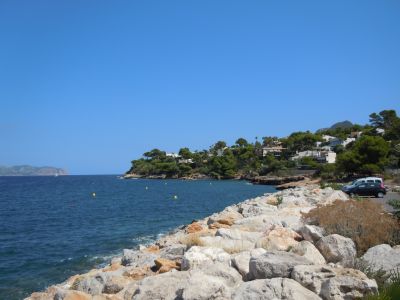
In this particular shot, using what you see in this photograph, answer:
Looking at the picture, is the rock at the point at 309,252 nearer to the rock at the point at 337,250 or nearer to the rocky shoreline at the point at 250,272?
the rocky shoreline at the point at 250,272

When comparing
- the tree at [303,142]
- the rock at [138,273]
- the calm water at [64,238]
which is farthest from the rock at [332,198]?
the tree at [303,142]

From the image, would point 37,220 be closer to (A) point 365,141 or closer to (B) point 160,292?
(B) point 160,292

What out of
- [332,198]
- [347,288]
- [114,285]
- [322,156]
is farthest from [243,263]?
[322,156]

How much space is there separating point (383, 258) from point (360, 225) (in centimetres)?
276

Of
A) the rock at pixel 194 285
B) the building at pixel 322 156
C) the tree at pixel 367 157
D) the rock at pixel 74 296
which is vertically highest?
the building at pixel 322 156

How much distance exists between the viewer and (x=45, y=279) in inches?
643

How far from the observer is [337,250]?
340 inches

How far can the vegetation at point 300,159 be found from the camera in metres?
68.8

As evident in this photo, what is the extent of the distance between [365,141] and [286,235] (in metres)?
64.1

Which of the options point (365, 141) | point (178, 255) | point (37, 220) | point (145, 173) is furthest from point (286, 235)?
point (145, 173)

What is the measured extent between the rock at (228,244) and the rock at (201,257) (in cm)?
82

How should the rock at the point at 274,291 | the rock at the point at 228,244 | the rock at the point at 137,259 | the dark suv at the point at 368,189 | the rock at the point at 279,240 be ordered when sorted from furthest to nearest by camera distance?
the dark suv at the point at 368,189 → the rock at the point at 137,259 → the rock at the point at 228,244 → the rock at the point at 279,240 → the rock at the point at 274,291

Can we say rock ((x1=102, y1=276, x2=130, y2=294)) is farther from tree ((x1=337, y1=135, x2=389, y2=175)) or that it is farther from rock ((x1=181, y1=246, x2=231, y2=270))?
tree ((x1=337, y1=135, x2=389, y2=175))

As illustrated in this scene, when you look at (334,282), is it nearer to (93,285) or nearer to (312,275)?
(312,275)
